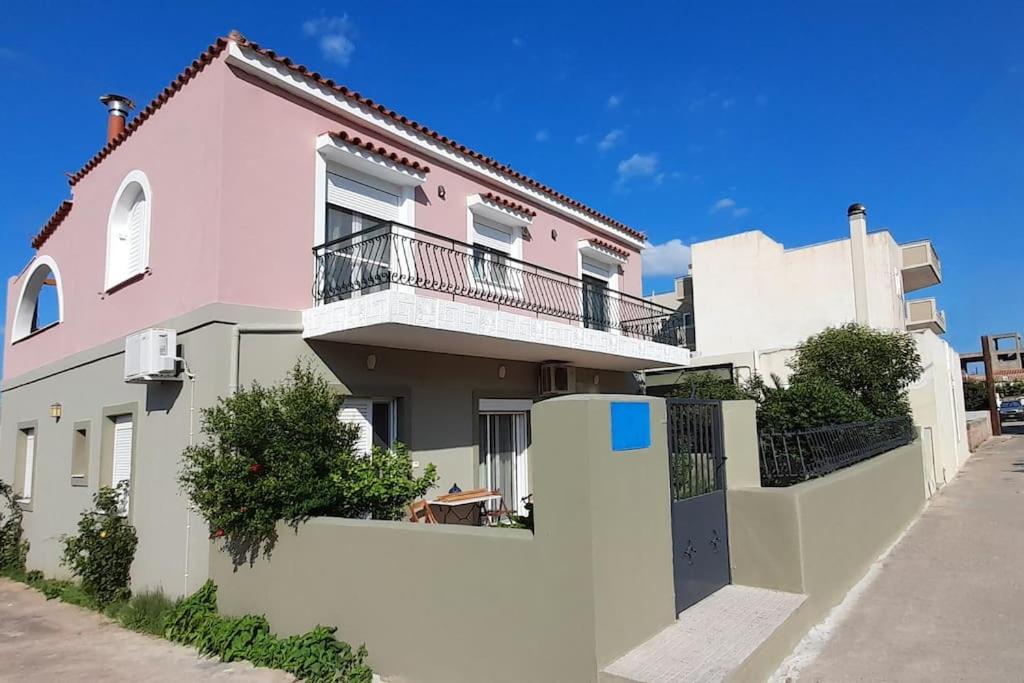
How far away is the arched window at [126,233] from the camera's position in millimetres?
9555

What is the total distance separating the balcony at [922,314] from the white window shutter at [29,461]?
31570 mm

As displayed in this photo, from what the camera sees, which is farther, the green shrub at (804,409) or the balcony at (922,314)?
the balcony at (922,314)

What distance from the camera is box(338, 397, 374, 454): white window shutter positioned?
860 cm

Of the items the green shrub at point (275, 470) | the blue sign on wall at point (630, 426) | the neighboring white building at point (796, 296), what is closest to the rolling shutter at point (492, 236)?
the green shrub at point (275, 470)

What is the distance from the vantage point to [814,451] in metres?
8.41

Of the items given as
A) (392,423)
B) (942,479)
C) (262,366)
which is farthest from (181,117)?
(942,479)

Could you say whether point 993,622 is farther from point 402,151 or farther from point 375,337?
point 402,151

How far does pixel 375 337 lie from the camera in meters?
8.26

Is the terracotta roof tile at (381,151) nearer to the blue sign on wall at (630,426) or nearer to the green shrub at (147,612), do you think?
the blue sign on wall at (630,426)

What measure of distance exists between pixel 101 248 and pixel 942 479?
19.4 metres

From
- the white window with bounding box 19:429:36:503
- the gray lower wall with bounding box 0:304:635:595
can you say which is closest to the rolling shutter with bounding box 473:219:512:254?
the gray lower wall with bounding box 0:304:635:595

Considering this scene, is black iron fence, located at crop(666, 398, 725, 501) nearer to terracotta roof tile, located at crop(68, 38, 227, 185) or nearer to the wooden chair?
the wooden chair

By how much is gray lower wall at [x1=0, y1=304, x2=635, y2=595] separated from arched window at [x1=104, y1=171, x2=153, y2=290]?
1.16 metres

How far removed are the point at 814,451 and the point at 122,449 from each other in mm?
9689
